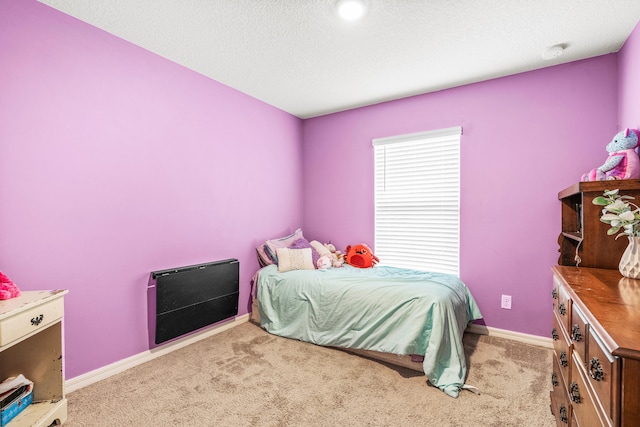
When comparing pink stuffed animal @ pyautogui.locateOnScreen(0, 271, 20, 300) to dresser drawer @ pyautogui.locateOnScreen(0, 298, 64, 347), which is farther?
pink stuffed animal @ pyautogui.locateOnScreen(0, 271, 20, 300)

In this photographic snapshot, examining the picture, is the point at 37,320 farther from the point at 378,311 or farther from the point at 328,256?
the point at 328,256

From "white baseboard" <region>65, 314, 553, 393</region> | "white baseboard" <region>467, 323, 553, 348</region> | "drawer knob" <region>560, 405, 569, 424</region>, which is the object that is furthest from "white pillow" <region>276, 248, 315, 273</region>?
"drawer knob" <region>560, 405, 569, 424</region>

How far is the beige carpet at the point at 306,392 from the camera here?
5.74 ft

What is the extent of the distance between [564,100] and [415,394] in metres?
2.65

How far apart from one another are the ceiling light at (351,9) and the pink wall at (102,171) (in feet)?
5.18

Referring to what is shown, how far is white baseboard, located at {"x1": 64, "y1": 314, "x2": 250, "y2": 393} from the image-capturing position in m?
2.05

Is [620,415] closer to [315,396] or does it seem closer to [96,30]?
[315,396]

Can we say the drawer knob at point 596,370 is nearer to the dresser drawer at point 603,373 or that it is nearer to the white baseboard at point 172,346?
the dresser drawer at point 603,373

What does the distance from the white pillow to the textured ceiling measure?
5.66ft

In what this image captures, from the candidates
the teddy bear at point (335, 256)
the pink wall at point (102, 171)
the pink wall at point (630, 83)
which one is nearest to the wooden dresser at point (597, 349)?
the pink wall at point (630, 83)

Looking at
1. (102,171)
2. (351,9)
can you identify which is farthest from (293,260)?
(351,9)

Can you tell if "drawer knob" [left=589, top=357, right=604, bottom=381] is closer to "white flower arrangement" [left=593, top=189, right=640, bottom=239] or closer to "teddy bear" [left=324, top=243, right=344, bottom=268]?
"white flower arrangement" [left=593, top=189, right=640, bottom=239]

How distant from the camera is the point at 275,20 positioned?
6.58ft

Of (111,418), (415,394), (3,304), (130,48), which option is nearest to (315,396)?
(415,394)
